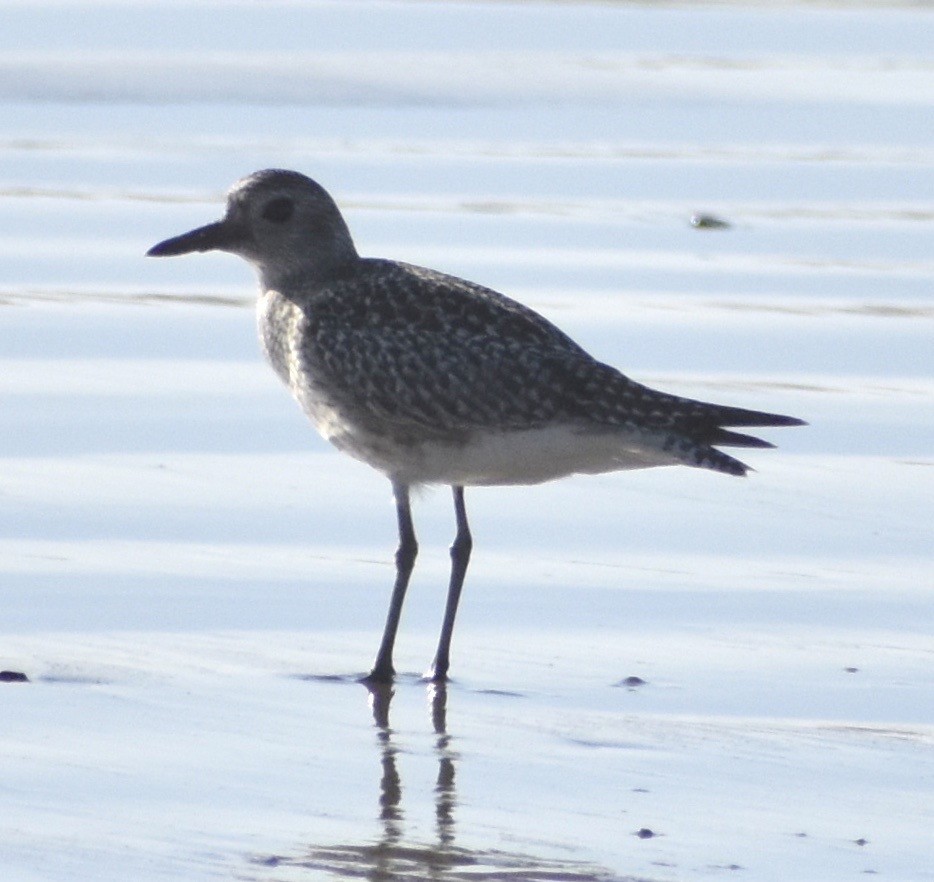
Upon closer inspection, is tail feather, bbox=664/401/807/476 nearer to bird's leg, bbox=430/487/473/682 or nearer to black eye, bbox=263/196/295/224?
bird's leg, bbox=430/487/473/682

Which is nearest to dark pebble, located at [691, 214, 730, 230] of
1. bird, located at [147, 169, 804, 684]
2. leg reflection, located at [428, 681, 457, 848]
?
bird, located at [147, 169, 804, 684]

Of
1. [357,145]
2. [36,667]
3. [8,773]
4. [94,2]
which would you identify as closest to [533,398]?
[36,667]

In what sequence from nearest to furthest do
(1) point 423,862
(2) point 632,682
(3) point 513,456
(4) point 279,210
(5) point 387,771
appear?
(1) point 423,862 < (5) point 387,771 < (2) point 632,682 < (3) point 513,456 < (4) point 279,210

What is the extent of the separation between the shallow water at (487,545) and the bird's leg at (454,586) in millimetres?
65


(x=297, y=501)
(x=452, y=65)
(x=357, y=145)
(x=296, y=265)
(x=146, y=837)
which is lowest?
(x=146, y=837)

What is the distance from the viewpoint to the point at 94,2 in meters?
19.2

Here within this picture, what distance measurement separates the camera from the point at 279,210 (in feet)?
23.6

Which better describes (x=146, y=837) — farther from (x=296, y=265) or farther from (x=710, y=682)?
(x=296, y=265)

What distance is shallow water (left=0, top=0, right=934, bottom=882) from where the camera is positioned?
4.95 m

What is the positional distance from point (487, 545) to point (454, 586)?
2.76 ft

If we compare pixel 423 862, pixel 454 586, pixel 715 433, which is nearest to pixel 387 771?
pixel 423 862

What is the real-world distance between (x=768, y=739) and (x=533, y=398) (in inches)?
53.4

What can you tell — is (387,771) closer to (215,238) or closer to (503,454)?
(503,454)

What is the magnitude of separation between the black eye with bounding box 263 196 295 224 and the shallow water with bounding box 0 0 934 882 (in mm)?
894
